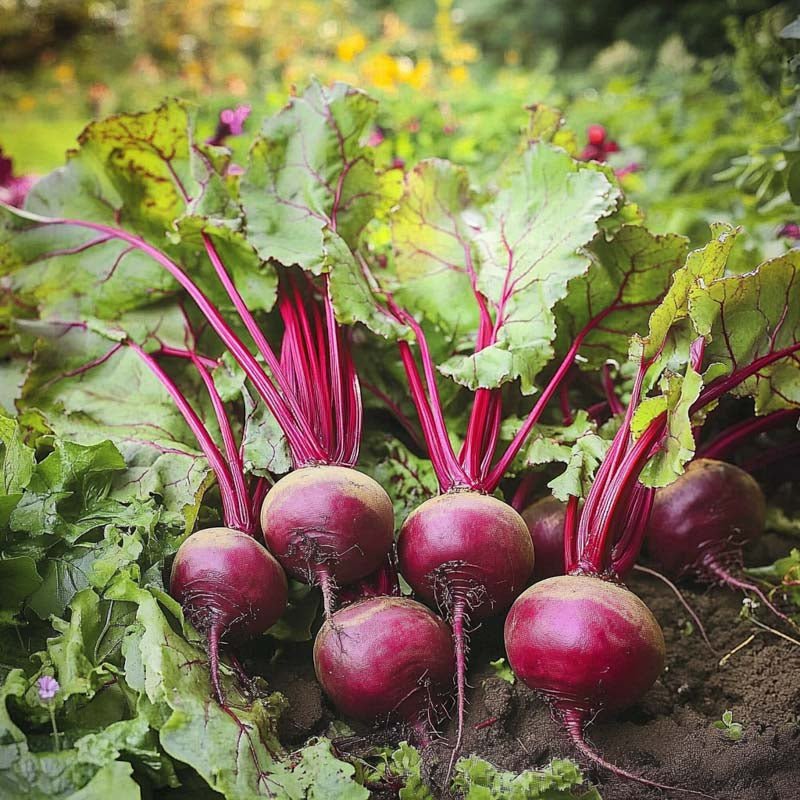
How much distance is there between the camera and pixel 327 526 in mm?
1470

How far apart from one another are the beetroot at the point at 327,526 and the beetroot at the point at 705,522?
68cm

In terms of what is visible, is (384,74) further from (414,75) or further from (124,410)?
(124,410)

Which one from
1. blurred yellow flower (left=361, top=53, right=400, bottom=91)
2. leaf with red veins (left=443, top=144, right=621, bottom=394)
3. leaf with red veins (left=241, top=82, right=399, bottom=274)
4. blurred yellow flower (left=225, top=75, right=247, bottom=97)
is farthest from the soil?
blurred yellow flower (left=225, top=75, right=247, bottom=97)

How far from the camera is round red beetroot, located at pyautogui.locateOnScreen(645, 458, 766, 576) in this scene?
5.87 feet

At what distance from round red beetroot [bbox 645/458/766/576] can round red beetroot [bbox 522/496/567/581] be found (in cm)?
23

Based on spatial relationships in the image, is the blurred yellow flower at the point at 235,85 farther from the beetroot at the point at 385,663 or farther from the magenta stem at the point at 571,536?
the beetroot at the point at 385,663

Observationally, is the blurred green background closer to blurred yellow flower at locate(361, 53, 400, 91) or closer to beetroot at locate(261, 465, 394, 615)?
blurred yellow flower at locate(361, 53, 400, 91)

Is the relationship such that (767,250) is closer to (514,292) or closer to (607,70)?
(514,292)

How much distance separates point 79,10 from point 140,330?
10.7m

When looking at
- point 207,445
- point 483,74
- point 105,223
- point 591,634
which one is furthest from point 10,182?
point 483,74

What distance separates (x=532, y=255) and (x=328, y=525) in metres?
0.83

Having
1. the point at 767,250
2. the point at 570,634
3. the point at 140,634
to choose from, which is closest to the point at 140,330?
the point at 140,634

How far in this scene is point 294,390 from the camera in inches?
70.7

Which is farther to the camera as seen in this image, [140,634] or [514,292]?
[514,292]
